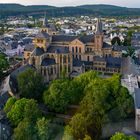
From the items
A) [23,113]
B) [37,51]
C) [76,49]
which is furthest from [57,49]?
[23,113]

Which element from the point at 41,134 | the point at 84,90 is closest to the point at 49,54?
the point at 84,90

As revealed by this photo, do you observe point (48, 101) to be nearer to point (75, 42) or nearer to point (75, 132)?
point (75, 132)

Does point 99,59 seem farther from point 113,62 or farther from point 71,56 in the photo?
point 71,56

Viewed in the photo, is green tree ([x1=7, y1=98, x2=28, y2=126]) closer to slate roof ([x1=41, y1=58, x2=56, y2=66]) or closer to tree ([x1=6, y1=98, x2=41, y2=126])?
tree ([x1=6, y1=98, x2=41, y2=126])

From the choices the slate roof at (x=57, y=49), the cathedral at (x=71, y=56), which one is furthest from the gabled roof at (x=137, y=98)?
the slate roof at (x=57, y=49)

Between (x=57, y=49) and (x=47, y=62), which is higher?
(x=57, y=49)
